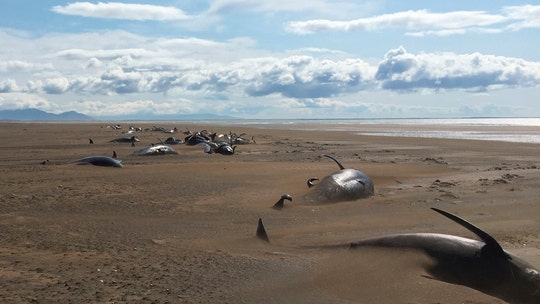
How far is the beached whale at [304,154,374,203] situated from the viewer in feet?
32.0

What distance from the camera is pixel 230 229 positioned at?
299 inches

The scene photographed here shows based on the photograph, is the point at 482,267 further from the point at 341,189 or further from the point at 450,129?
the point at 450,129

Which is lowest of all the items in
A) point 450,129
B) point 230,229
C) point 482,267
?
point 230,229

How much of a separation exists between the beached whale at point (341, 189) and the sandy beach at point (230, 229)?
0.84 ft

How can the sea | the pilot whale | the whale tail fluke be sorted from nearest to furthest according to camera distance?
the pilot whale < the whale tail fluke < the sea

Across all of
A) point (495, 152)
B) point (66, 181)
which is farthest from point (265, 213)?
point (495, 152)

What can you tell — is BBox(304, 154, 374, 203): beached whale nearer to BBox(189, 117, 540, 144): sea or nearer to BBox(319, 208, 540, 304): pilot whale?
BBox(319, 208, 540, 304): pilot whale

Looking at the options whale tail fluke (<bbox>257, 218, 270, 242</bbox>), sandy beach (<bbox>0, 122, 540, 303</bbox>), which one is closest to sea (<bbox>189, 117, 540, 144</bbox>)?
sandy beach (<bbox>0, 122, 540, 303</bbox>)

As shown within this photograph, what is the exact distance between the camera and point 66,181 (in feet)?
39.8

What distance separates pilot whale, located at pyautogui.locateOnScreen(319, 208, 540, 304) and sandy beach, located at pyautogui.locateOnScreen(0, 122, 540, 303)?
0.16m

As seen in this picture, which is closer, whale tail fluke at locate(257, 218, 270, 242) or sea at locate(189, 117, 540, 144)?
whale tail fluke at locate(257, 218, 270, 242)

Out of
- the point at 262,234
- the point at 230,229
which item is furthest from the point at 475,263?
the point at 230,229

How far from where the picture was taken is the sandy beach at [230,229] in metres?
4.78

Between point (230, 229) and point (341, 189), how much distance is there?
2.96 meters
